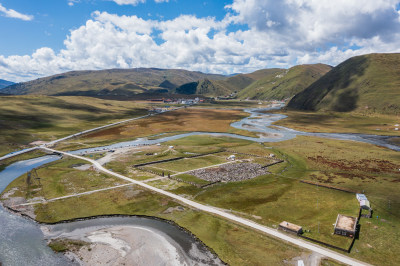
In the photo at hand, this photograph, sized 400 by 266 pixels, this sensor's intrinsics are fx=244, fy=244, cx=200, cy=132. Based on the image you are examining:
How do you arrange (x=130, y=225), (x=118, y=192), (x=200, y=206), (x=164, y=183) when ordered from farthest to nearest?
(x=164, y=183), (x=118, y=192), (x=200, y=206), (x=130, y=225)

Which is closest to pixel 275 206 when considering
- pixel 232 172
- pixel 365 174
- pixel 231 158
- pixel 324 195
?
pixel 324 195

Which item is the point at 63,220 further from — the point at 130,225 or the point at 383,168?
the point at 383,168

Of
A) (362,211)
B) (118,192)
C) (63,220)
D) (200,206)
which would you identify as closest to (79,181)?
(118,192)

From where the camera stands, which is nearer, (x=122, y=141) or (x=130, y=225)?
(x=130, y=225)

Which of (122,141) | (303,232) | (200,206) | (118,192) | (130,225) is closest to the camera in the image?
(303,232)

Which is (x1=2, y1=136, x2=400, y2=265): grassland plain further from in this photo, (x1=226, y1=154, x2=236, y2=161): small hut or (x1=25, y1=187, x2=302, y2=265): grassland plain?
(x1=226, y1=154, x2=236, y2=161): small hut

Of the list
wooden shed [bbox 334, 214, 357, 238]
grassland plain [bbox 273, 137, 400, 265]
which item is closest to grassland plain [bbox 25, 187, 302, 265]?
wooden shed [bbox 334, 214, 357, 238]

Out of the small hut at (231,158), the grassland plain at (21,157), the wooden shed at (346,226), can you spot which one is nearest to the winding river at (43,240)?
the wooden shed at (346,226)
